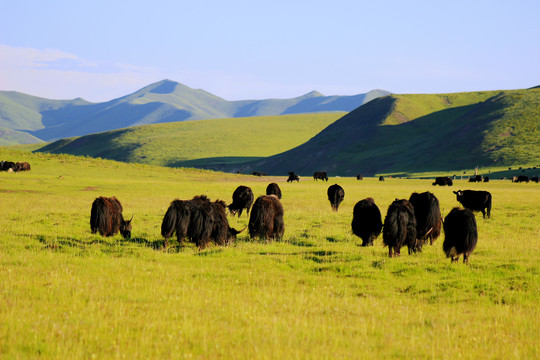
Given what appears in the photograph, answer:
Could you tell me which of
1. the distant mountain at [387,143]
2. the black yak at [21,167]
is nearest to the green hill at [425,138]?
the distant mountain at [387,143]

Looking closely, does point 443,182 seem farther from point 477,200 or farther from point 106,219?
point 106,219

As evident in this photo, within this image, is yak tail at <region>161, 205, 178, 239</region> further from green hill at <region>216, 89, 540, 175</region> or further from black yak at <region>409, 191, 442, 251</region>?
green hill at <region>216, 89, 540, 175</region>

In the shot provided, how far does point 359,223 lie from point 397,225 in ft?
7.55

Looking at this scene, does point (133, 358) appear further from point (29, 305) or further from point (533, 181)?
point (533, 181)

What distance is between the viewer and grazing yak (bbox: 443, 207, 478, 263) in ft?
36.5

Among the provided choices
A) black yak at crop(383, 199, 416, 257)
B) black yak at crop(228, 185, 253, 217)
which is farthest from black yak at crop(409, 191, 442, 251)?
black yak at crop(228, 185, 253, 217)

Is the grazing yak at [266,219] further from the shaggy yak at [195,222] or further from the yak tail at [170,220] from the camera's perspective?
the yak tail at [170,220]

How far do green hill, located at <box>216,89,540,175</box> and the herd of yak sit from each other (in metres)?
97.5

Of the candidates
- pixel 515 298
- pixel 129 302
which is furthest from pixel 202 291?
pixel 515 298

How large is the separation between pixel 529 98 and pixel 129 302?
158203mm

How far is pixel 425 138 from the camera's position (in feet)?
479

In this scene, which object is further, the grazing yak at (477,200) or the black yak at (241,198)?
the grazing yak at (477,200)

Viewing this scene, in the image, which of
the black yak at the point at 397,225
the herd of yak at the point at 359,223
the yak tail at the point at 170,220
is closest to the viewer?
the herd of yak at the point at 359,223

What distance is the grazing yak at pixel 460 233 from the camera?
438 inches
